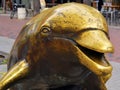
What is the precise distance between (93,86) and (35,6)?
17923 millimetres

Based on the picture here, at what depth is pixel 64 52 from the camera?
1808 millimetres

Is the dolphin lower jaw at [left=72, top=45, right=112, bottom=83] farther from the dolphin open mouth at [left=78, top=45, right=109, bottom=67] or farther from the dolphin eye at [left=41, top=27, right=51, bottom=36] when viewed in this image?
the dolphin eye at [left=41, top=27, right=51, bottom=36]

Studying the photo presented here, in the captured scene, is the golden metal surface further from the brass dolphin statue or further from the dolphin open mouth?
the dolphin open mouth

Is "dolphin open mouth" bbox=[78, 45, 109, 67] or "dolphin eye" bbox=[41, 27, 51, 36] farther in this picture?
"dolphin eye" bbox=[41, 27, 51, 36]

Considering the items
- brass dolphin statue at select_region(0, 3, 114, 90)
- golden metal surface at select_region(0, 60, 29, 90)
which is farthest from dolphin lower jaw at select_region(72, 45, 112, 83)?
golden metal surface at select_region(0, 60, 29, 90)

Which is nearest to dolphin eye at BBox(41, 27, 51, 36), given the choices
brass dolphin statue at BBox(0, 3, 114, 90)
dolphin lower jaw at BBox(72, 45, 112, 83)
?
brass dolphin statue at BBox(0, 3, 114, 90)

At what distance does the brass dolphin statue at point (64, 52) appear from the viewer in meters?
1.74

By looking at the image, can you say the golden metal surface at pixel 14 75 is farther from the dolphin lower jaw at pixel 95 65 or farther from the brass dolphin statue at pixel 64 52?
the dolphin lower jaw at pixel 95 65

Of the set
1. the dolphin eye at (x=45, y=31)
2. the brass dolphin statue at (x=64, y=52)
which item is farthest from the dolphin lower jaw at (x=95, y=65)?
the dolphin eye at (x=45, y=31)

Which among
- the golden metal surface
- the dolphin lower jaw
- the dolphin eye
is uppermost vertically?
the dolphin eye

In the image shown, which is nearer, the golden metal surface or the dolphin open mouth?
the dolphin open mouth

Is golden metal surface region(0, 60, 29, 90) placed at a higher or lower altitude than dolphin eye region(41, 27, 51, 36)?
lower

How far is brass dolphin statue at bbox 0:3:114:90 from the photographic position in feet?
5.71

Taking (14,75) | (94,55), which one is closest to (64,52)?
(94,55)
